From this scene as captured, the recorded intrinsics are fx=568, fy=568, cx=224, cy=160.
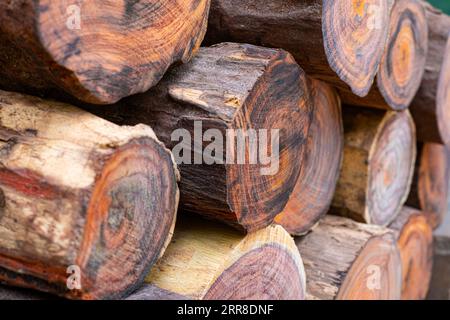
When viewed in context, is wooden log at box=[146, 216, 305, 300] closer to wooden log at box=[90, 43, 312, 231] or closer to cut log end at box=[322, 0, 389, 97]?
wooden log at box=[90, 43, 312, 231]

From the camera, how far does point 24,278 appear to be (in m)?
1.29

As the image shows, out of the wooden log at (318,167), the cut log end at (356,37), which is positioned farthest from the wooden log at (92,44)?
the wooden log at (318,167)

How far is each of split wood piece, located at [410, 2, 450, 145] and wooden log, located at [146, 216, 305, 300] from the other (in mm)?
1263

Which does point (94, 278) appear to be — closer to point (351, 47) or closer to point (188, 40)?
point (188, 40)

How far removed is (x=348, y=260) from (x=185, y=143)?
38.6 inches

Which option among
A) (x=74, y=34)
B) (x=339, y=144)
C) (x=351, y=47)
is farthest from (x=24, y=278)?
(x=339, y=144)

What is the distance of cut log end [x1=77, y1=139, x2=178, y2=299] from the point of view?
1265 mm

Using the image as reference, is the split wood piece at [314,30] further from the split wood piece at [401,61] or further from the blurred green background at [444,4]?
the blurred green background at [444,4]

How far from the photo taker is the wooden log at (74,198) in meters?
1.22

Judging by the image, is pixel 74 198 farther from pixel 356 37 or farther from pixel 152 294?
pixel 356 37

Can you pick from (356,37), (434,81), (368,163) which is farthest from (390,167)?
(356,37)

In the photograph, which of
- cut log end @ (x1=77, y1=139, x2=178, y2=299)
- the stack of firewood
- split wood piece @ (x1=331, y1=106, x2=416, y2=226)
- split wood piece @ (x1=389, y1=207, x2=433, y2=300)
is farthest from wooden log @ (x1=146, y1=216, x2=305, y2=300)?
split wood piece @ (x1=389, y1=207, x2=433, y2=300)

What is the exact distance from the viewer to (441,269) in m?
3.37

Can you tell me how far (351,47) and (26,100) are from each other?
104cm
